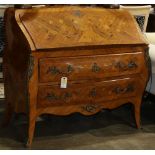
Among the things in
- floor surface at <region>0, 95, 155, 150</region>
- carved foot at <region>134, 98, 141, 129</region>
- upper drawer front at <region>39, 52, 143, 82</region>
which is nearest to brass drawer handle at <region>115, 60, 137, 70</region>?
upper drawer front at <region>39, 52, 143, 82</region>

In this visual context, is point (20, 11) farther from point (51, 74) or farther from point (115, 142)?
point (115, 142)

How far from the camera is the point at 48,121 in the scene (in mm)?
2227

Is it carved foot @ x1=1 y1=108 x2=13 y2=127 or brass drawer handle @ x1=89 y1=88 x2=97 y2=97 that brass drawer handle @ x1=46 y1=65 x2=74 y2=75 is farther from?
carved foot @ x1=1 y1=108 x2=13 y2=127

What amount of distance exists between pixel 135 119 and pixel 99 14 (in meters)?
0.80

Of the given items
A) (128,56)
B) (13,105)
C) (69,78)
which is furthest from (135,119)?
(13,105)

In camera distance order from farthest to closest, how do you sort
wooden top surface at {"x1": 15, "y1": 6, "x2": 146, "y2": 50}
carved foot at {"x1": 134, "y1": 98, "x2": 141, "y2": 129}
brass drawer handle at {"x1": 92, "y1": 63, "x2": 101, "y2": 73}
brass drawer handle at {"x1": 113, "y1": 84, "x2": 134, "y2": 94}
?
carved foot at {"x1": 134, "y1": 98, "x2": 141, "y2": 129} → brass drawer handle at {"x1": 113, "y1": 84, "x2": 134, "y2": 94} → brass drawer handle at {"x1": 92, "y1": 63, "x2": 101, "y2": 73} → wooden top surface at {"x1": 15, "y1": 6, "x2": 146, "y2": 50}

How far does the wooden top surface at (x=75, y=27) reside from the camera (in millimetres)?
1666

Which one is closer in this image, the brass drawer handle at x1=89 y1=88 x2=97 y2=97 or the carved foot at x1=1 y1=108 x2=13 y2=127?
the brass drawer handle at x1=89 y1=88 x2=97 y2=97

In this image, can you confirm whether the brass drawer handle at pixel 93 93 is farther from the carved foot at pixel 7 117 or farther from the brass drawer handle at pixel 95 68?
the carved foot at pixel 7 117

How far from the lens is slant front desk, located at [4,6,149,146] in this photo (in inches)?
65.8

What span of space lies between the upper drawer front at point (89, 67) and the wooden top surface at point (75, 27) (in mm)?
90

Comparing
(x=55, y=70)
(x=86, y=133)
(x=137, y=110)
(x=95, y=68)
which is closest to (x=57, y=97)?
(x=55, y=70)

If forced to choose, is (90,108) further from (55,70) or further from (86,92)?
(55,70)
